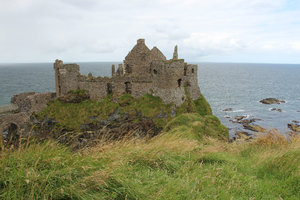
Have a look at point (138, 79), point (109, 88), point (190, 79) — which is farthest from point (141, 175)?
point (190, 79)

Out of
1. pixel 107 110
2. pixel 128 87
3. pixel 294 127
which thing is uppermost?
pixel 128 87

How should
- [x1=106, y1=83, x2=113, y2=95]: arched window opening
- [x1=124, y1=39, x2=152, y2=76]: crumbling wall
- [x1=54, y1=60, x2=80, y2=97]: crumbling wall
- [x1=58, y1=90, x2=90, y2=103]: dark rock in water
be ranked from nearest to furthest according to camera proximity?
[x1=58, y1=90, x2=90, y2=103]: dark rock in water
[x1=54, y1=60, x2=80, y2=97]: crumbling wall
[x1=106, y1=83, x2=113, y2=95]: arched window opening
[x1=124, y1=39, x2=152, y2=76]: crumbling wall

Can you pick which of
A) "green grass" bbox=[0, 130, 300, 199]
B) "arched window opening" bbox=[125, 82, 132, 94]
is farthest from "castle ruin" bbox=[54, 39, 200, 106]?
"green grass" bbox=[0, 130, 300, 199]

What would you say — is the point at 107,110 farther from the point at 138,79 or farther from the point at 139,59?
the point at 139,59

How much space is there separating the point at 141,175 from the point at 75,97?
900 inches

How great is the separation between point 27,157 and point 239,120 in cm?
5044

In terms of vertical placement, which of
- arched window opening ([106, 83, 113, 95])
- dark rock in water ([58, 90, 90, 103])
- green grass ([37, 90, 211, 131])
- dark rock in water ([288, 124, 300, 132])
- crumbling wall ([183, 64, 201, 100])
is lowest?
dark rock in water ([288, 124, 300, 132])

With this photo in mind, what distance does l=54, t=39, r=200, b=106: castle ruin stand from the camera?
936 inches

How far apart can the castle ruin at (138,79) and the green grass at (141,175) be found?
57.4ft

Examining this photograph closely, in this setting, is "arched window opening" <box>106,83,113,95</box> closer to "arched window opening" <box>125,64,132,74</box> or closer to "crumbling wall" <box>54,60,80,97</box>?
"arched window opening" <box>125,64,132,74</box>

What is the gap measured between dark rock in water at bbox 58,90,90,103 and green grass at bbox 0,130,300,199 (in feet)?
69.1

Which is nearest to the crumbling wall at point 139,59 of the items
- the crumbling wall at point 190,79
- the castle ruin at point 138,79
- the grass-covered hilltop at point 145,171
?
the castle ruin at point 138,79

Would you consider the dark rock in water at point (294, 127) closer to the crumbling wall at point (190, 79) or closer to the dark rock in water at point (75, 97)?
the crumbling wall at point (190, 79)

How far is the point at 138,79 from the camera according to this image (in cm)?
2527
